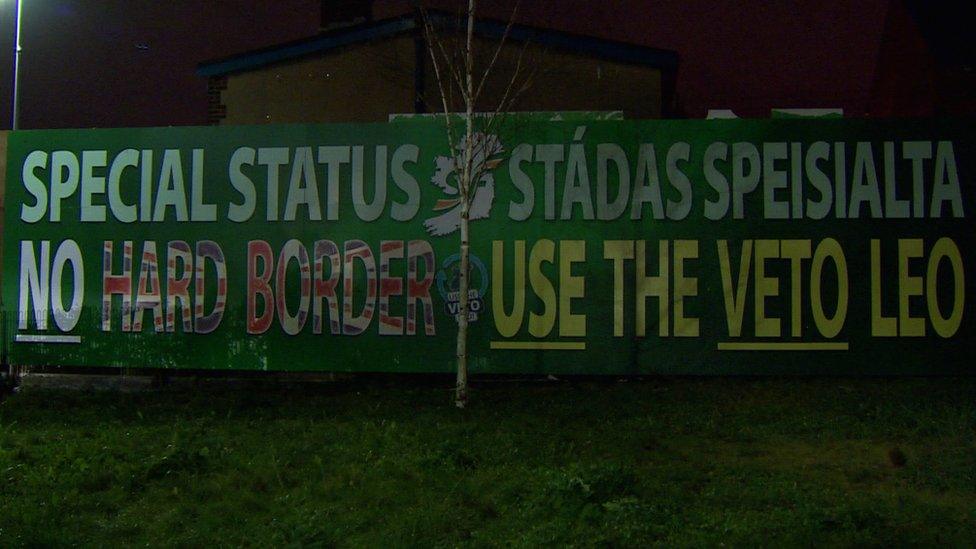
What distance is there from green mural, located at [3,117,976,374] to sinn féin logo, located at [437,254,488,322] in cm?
→ 3

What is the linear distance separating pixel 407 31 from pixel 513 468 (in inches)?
425

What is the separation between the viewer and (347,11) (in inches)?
790

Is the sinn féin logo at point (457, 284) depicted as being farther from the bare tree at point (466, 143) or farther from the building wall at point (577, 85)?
the building wall at point (577, 85)

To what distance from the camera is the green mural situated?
35.1 feet

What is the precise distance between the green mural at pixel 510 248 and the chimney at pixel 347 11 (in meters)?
9.12

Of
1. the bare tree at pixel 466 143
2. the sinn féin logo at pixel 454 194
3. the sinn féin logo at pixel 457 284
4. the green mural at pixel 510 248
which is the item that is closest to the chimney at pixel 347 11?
the green mural at pixel 510 248

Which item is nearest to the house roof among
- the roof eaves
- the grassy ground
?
the roof eaves

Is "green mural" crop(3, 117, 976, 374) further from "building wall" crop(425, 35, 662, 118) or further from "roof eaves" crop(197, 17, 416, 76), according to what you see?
"roof eaves" crop(197, 17, 416, 76)

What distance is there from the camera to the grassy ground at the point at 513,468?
638cm

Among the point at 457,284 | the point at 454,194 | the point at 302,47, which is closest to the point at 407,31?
the point at 302,47

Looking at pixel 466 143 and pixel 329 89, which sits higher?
pixel 329 89

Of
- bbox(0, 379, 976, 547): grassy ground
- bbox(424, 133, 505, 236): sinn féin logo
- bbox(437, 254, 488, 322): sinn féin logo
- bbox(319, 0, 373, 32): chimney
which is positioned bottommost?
bbox(0, 379, 976, 547): grassy ground

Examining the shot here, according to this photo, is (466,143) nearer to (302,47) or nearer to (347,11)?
(302,47)

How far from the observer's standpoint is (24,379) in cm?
1214
